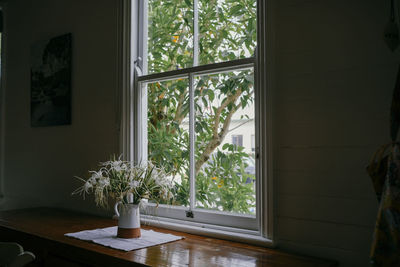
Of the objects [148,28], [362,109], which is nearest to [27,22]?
[148,28]

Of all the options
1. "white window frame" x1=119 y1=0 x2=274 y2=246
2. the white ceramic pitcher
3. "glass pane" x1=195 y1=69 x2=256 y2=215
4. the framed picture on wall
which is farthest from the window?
the framed picture on wall

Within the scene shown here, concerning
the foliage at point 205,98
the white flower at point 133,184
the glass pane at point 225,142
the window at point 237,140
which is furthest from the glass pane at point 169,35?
the white flower at point 133,184

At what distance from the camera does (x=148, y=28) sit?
9.36ft

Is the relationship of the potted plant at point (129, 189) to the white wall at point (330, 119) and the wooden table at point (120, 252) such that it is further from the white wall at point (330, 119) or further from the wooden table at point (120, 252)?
the white wall at point (330, 119)

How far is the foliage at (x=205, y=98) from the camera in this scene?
7.55ft

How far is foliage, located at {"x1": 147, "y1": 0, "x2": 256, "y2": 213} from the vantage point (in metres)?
2.30

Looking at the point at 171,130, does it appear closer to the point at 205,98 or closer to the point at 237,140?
the point at 205,98

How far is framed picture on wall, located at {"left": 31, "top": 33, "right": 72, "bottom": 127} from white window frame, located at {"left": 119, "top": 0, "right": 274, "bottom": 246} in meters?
0.75

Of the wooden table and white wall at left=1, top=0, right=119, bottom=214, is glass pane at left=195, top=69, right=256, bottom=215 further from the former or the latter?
white wall at left=1, top=0, right=119, bottom=214

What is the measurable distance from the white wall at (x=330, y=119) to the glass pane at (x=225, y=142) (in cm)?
26

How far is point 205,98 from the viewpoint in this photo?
2465 mm

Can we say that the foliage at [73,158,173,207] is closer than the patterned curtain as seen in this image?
No

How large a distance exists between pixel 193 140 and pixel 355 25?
119 cm

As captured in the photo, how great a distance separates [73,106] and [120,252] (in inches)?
68.7
